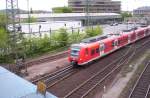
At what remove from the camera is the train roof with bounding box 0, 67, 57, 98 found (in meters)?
12.5

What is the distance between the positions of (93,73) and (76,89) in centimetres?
599

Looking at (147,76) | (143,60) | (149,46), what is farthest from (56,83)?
(149,46)

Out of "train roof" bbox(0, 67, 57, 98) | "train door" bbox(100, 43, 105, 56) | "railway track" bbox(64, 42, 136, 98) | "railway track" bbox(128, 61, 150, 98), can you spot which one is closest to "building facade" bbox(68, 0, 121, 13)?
"train door" bbox(100, 43, 105, 56)

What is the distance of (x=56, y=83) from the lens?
25.0m

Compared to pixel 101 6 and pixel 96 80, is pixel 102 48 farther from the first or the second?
pixel 101 6

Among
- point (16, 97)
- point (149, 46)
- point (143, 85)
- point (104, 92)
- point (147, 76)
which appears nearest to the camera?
point (16, 97)

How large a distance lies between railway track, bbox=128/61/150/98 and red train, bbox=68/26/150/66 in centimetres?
624

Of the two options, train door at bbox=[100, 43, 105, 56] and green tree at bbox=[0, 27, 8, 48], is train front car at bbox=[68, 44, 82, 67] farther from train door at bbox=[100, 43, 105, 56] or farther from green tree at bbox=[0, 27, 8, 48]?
green tree at bbox=[0, 27, 8, 48]

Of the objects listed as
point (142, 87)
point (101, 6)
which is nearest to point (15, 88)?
point (142, 87)

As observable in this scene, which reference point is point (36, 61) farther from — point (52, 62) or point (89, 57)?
point (89, 57)

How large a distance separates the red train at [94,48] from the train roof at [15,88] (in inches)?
616

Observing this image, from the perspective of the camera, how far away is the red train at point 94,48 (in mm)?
29703

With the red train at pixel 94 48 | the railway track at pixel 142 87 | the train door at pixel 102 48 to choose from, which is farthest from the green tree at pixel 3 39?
the railway track at pixel 142 87

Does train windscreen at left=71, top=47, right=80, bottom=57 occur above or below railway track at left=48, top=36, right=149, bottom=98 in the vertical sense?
above
